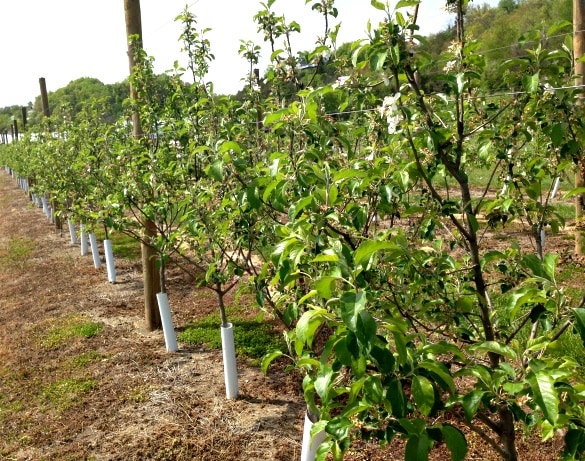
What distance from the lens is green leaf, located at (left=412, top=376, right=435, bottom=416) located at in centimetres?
139

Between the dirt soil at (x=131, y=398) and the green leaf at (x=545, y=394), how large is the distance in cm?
239

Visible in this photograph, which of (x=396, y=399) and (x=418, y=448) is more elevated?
(x=396, y=399)

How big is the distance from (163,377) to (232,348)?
1.04m

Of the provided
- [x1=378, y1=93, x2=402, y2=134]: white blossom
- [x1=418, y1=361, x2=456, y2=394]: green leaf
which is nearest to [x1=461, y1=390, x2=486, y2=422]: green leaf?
[x1=418, y1=361, x2=456, y2=394]: green leaf

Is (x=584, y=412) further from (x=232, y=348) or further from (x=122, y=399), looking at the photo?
(x=122, y=399)

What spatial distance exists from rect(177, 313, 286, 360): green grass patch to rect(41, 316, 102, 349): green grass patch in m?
1.27

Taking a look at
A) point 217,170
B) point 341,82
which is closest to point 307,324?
point 217,170

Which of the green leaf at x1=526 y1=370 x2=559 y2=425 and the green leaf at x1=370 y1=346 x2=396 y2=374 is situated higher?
the green leaf at x1=370 y1=346 x2=396 y2=374

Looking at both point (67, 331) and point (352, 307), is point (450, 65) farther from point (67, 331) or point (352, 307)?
point (67, 331)

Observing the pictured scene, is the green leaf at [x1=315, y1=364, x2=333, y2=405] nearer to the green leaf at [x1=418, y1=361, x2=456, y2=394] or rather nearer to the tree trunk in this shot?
the green leaf at [x1=418, y1=361, x2=456, y2=394]

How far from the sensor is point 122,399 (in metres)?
4.64

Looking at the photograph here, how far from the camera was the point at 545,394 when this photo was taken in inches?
51.6

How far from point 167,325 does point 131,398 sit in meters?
1.03

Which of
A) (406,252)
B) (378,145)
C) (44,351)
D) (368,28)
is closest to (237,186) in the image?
(378,145)
